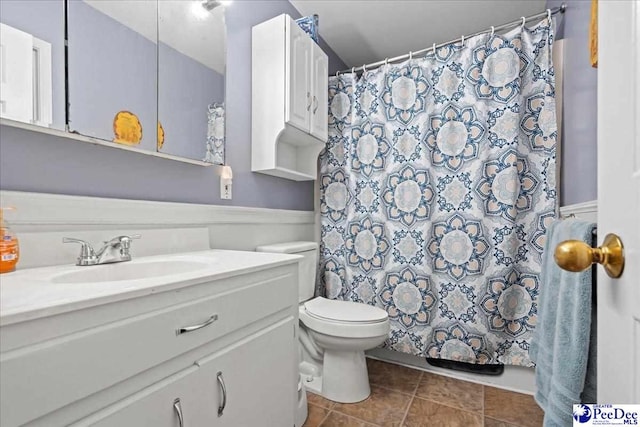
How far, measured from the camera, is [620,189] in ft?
1.42

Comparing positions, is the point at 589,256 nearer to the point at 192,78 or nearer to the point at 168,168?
the point at 168,168

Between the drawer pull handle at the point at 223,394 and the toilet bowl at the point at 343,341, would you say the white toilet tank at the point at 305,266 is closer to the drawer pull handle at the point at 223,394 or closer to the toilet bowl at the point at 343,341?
the toilet bowl at the point at 343,341

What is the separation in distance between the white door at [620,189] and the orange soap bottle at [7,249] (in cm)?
124

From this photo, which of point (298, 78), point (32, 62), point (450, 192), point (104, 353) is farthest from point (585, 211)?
point (32, 62)

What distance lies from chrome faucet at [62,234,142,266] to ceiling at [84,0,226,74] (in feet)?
2.55

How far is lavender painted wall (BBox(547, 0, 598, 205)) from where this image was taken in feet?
4.14

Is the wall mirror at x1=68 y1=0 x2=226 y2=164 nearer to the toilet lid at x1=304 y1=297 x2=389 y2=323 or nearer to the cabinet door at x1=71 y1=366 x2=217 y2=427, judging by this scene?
the cabinet door at x1=71 y1=366 x2=217 y2=427

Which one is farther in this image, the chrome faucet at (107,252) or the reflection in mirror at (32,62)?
the chrome faucet at (107,252)

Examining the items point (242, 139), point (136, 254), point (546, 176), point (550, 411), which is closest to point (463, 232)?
point (546, 176)

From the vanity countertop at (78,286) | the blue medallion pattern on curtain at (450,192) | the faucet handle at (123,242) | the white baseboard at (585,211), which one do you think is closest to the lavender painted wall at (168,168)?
the faucet handle at (123,242)

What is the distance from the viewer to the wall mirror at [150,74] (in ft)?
3.33

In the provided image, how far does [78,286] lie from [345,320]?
1168 mm

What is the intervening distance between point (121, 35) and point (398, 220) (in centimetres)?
165

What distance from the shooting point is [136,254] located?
3.76 feet
